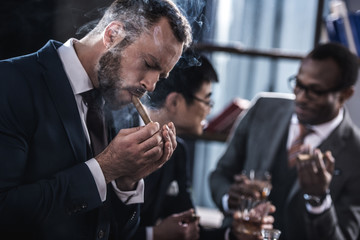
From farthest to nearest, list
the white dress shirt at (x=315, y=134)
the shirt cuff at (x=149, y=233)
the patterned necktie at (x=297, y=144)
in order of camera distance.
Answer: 1. the patterned necktie at (x=297, y=144)
2. the white dress shirt at (x=315, y=134)
3. the shirt cuff at (x=149, y=233)

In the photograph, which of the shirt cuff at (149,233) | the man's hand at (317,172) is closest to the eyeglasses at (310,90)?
the man's hand at (317,172)

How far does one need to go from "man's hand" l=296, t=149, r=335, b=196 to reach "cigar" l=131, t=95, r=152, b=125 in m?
0.92

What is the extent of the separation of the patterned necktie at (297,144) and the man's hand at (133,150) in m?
1.20

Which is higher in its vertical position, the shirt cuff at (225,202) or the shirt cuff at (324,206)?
the shirt cuff at (324,206)

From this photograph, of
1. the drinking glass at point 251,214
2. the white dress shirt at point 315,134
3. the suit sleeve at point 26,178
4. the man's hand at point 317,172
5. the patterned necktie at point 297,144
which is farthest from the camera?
the patterned necktie at point 297,144

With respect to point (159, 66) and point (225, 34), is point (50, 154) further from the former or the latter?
point (225, 34)

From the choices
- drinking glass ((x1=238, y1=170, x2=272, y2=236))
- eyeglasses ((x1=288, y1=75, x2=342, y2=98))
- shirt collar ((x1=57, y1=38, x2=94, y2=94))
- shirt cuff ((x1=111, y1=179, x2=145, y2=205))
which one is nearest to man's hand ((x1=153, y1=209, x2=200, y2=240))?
drinking glass ((x1=238, y1=170, x2=272, y2=236))

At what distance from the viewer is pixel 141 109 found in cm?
84

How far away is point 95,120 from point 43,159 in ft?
0.43

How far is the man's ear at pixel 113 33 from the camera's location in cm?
83

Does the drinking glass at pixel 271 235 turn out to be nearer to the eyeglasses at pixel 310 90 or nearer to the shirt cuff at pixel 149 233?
the shirt cuff at pixel 149 233

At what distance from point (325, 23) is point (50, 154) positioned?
6.80 feet

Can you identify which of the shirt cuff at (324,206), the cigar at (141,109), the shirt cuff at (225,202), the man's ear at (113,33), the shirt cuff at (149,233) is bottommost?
the shirt cuff at (225,202)

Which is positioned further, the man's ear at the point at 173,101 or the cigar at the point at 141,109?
the man's ear at the point at 173,101
